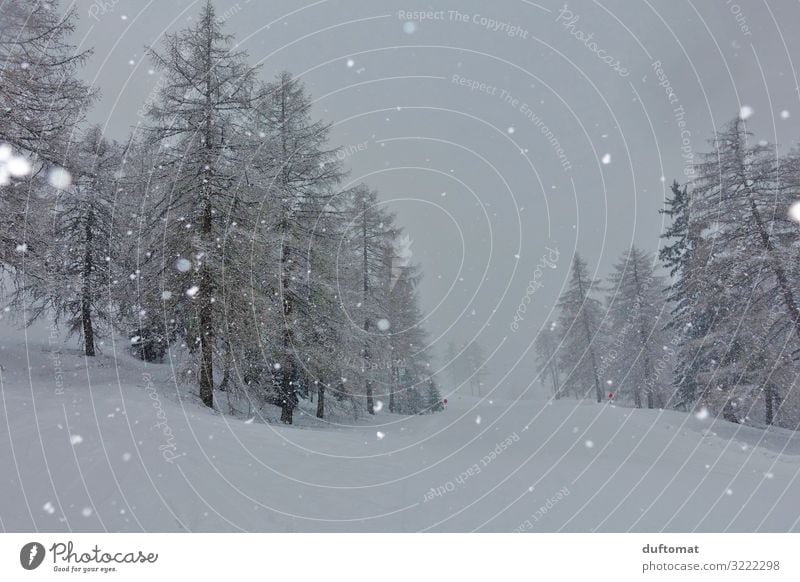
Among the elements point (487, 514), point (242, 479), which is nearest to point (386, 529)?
point (487, 514)

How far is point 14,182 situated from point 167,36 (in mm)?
5675

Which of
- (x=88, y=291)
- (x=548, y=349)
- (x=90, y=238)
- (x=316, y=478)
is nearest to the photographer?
(x=316, y=478)

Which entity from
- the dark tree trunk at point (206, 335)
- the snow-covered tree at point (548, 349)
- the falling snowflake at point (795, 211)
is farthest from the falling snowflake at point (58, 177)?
the snow-covered tree at point (548, 349)

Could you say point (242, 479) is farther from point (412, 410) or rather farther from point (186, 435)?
point (412, 410)

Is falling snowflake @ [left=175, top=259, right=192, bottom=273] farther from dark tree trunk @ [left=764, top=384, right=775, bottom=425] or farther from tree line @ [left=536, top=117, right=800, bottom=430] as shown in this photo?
dark tree trunk @ [left=764, top=384, right=775, bottom=425]

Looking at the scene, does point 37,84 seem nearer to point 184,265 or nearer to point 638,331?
point 184,265

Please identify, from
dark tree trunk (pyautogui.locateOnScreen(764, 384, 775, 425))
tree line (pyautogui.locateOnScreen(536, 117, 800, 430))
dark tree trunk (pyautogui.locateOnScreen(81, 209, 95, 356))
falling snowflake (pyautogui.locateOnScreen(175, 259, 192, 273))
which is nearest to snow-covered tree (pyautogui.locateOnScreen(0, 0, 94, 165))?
falling snowflake (pyautogui.locateOnScreen(175, 259, 192, 273))

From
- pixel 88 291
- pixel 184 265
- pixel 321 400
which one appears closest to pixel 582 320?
pixel 321 400

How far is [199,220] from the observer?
11453 mm
